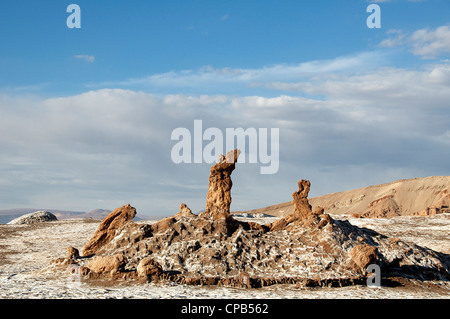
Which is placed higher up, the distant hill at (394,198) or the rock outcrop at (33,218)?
the distant hill at (394,198)

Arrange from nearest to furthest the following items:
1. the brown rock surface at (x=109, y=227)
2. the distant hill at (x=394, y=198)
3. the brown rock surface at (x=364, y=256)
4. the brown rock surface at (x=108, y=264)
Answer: the brown rock surface at (x=108, y=264) < the brown rock surface at (x=364, y=256) < the brown rock surface at (x=109, y=227) < the distant hill at (x=394, y=198)

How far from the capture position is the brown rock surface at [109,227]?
17.4 meters

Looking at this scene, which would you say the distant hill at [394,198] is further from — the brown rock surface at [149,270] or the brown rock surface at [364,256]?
the brown rock surface at [149,270]

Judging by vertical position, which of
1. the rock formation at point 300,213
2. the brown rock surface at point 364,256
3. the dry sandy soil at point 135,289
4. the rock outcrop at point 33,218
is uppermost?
the rock formation at point 300,213

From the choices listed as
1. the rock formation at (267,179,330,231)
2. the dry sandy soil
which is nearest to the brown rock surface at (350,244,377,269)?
the dry sandy soil

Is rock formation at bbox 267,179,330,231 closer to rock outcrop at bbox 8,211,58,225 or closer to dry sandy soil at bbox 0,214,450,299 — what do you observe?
dry sandy soil at bbox 0,214,450,299

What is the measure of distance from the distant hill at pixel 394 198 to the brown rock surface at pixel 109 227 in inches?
1649

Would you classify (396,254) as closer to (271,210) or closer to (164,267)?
(164,267)

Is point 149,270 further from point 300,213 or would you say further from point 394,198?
point 394,198

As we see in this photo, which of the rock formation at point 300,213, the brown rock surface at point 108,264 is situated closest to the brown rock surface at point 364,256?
the rock formation at point 300,213

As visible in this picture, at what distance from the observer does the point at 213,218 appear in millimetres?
16625

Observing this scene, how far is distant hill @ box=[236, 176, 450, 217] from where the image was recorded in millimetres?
59938
